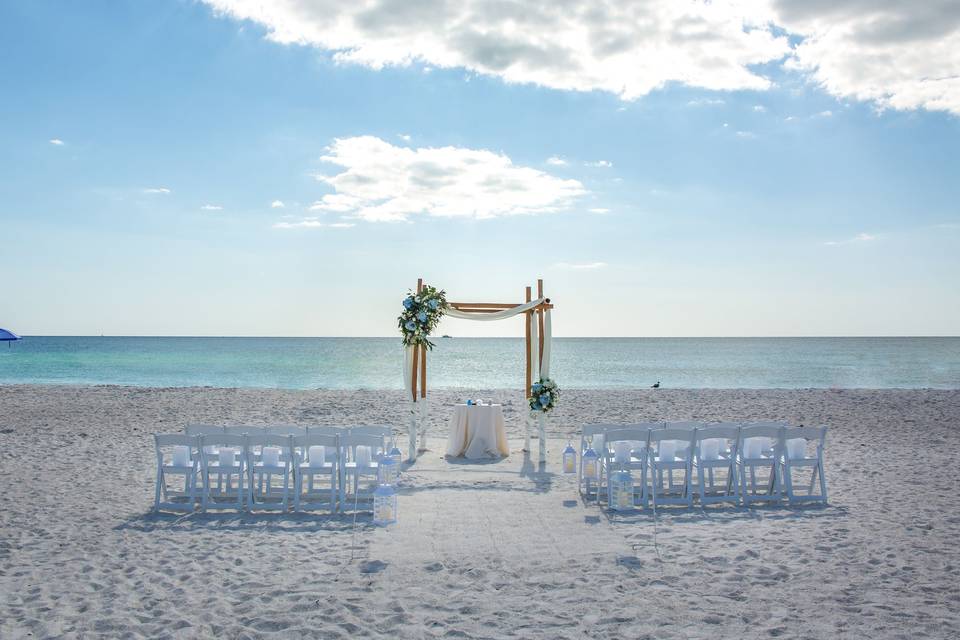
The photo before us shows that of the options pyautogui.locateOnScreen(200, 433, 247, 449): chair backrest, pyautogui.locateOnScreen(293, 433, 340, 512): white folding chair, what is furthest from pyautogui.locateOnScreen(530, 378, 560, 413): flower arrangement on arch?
pyautogui.locateOnScreen(200, 433, 247, 449): chair backrest

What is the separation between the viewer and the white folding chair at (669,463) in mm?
7371

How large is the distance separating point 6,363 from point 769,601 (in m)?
58.3

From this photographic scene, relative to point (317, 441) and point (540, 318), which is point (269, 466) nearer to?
point (317, 441)

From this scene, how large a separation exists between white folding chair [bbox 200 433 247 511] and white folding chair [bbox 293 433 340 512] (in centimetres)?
53

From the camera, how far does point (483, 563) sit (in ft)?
18.4

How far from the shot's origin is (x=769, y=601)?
4812 mm

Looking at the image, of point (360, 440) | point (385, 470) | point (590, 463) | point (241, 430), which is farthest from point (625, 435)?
point (241, 430)

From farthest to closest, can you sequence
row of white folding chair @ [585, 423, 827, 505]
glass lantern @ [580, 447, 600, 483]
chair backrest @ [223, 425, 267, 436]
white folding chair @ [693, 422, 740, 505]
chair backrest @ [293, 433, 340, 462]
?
1. glass lantern @ [580, 447, 600, 483]
2. chair backrest @ [223, 425, 267, 436]
3. white folding chair @ [693, 422, 740, 505]
4. row of white folding chair @ [585, 423, 827, 505]
5. chair backrest @ [293, 433, 340, 462]

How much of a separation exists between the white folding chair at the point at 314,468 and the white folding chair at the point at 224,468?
53cm

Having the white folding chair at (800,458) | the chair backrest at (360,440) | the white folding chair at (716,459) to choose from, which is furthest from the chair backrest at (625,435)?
the chair backrest at (360,440)

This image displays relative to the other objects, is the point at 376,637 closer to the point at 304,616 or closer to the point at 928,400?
the point at 304,616

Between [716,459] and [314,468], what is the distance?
13.5ft

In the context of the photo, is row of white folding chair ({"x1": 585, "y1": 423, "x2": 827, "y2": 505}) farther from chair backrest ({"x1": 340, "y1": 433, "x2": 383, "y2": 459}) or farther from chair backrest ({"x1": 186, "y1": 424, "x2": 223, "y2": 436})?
chair backrest ({"x1": 186, "y1": 424, "x2": 223, "y2": 436})

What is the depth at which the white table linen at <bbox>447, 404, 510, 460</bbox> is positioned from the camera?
10.8 meters
